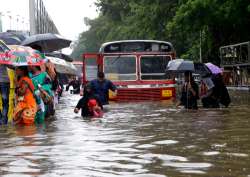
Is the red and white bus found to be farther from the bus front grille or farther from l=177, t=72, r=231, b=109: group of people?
l=177, t=72, r=231, b=109: group of people

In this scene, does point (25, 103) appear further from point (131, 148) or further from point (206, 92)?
point (206, 92)

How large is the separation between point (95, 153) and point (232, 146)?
199 cm

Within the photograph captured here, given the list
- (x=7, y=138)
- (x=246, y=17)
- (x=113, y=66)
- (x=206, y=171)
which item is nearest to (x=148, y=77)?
Answer: (x=113, y=66)

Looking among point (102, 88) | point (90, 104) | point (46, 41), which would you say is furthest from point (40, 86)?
point (46, 41)

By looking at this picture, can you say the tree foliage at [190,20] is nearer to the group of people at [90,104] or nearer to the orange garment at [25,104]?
the group of people at [90,104]

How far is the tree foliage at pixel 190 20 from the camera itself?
2670cm

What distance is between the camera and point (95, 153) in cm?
829

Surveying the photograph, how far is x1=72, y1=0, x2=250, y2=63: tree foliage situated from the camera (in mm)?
26703

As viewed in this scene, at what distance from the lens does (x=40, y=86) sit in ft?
45.7

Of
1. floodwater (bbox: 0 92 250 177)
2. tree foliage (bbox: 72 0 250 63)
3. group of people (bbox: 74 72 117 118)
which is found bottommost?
floodwater (bbox: 0 92 250 177)

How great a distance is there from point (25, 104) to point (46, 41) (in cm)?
512

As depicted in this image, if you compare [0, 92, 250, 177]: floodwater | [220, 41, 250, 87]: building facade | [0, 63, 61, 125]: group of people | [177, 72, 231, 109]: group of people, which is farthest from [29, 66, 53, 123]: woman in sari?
[220, 41, 250, 87]: building facade

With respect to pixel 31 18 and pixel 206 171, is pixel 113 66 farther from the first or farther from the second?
pixel 206 171

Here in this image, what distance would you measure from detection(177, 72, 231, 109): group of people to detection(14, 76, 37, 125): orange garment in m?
4.72
